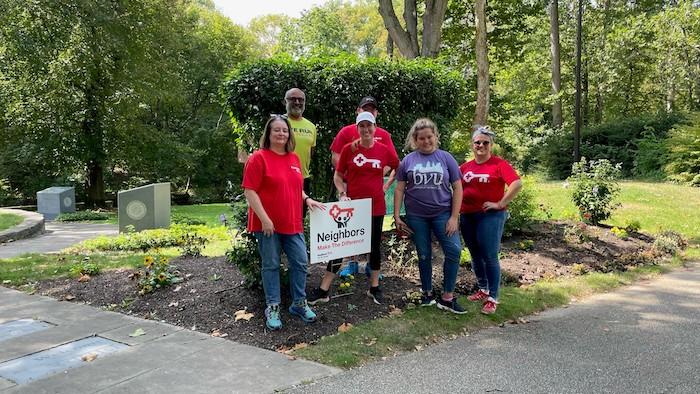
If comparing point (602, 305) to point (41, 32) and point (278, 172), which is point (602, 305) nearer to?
point (278, 172)

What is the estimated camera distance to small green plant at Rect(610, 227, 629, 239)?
9207 mm

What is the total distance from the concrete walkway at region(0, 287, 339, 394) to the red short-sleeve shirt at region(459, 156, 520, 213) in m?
2.27

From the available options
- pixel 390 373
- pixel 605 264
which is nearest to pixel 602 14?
pixel 605 264

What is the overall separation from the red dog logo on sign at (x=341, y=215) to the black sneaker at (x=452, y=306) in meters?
1.19

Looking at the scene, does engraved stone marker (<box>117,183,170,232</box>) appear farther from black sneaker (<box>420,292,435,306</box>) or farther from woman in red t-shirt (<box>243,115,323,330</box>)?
black sneaker (<box>420,292,435,306</box>)

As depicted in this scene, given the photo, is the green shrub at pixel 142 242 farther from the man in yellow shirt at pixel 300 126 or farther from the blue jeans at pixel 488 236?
the blue jeans at pixel 488 236

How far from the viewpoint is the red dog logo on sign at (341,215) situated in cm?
516

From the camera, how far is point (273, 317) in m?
4.69

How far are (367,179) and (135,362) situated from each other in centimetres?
258

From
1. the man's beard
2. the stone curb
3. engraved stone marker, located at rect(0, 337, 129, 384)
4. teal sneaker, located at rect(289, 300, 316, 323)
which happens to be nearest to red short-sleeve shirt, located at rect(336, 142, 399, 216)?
the man's beard

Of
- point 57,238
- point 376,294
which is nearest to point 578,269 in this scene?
point 376,294

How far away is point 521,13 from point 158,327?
19.8m

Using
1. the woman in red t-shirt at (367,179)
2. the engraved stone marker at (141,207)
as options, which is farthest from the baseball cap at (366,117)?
the engraved stone marker at (141,207)

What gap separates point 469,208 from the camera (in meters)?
5.45
